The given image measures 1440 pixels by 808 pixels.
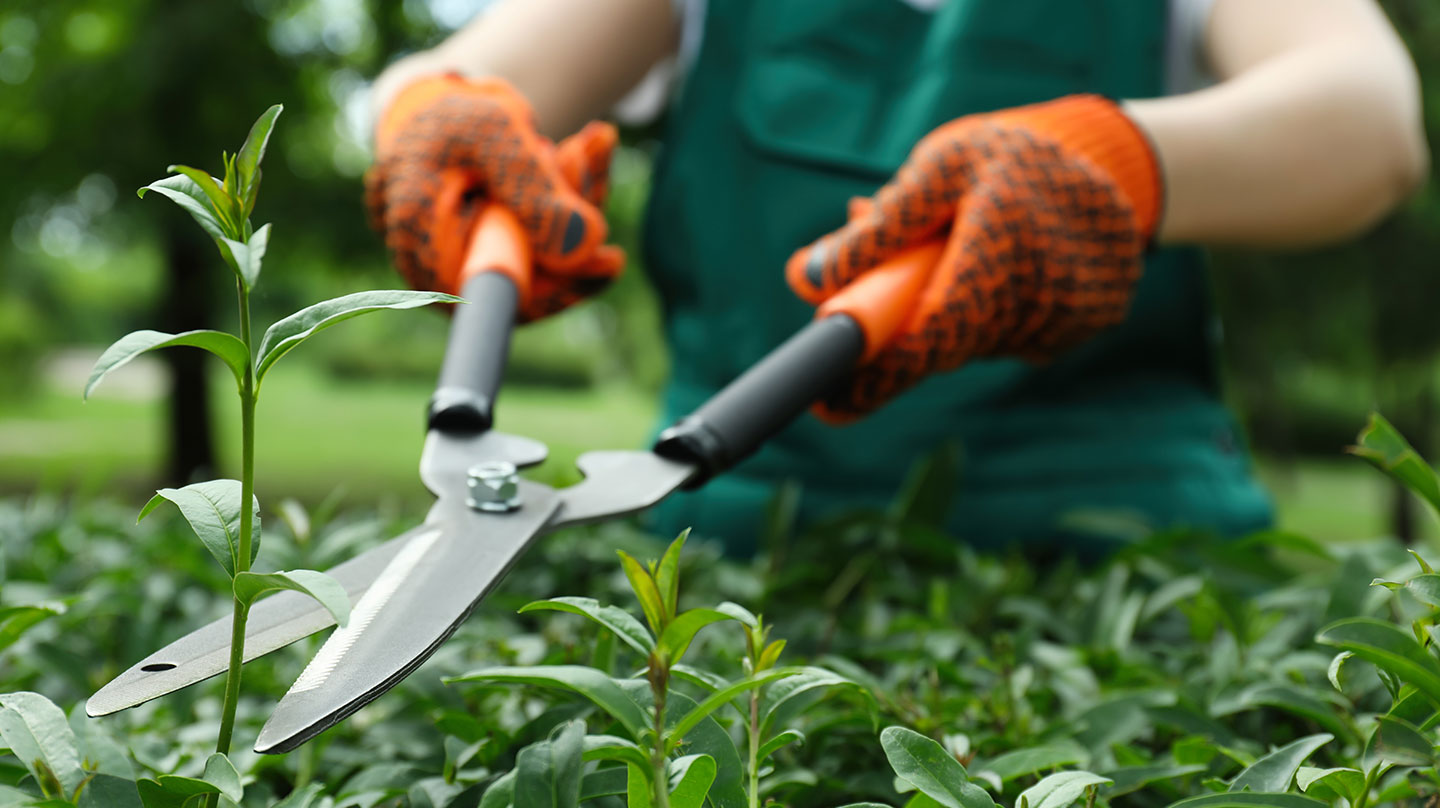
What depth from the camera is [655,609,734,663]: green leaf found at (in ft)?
1.36

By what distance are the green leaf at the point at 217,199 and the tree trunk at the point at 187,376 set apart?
6288mm

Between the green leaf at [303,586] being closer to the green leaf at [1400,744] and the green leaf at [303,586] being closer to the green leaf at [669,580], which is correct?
the green leaf at [669,580]

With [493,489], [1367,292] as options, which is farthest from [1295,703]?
[1367,292]

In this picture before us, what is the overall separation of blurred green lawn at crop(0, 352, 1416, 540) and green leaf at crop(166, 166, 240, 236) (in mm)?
4831

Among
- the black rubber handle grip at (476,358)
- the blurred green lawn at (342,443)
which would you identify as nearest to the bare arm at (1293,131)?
the black rubber handle grip at (476,358)

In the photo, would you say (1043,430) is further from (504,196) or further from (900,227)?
(504,196)

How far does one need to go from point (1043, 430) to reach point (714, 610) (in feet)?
3.26

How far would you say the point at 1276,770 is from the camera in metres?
0.50

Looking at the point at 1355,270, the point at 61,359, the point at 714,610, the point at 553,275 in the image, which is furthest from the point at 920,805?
the point at 61,359

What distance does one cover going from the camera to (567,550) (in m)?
1.01

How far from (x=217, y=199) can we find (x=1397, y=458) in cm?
61

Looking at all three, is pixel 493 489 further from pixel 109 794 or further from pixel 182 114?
pixel 182 114

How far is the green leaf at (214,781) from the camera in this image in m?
0.42

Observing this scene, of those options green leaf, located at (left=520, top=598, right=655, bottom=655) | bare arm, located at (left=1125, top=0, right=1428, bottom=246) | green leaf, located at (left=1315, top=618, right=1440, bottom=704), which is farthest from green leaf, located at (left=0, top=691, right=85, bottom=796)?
bare arm, located at (left=1125, top=0, right=1428, bottom=246)
